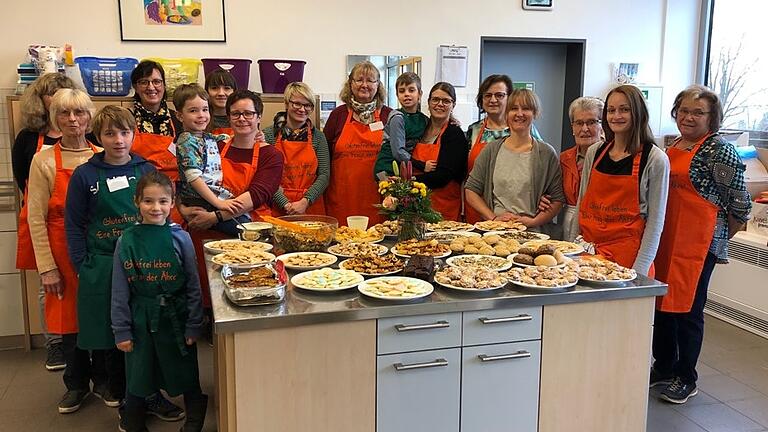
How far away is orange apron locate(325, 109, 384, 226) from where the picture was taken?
12.1 ft

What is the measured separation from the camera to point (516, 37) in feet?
16.4

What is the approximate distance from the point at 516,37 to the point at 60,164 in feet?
11.6

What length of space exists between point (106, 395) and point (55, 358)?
2.29ft

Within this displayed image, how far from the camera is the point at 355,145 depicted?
12.2 feet

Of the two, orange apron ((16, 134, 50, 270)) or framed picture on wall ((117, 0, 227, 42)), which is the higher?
framed picture on wall ((117, 0, 227, 42))

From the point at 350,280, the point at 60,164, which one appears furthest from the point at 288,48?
the point at 350,280

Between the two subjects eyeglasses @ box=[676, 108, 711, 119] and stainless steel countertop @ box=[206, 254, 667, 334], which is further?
eyeglasses @ box=[676, 108, 711, 119]

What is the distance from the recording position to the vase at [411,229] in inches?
100

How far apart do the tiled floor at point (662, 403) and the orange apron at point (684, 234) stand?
524 millimetres

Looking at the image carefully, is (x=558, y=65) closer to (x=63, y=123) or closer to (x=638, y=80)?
(x=638, y=80)

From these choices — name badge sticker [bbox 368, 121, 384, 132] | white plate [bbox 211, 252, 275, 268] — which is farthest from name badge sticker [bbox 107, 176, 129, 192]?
name badge sticker [bbox 368, 121, 384, 132]

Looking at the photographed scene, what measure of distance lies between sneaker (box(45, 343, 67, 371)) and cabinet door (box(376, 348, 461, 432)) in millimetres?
2366

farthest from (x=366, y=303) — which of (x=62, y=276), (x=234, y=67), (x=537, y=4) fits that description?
(x=537, y=4)

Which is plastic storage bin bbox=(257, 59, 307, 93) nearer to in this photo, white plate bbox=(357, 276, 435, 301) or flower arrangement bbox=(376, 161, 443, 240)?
flower arrangement bbox=(376, 161, 443, 240)
